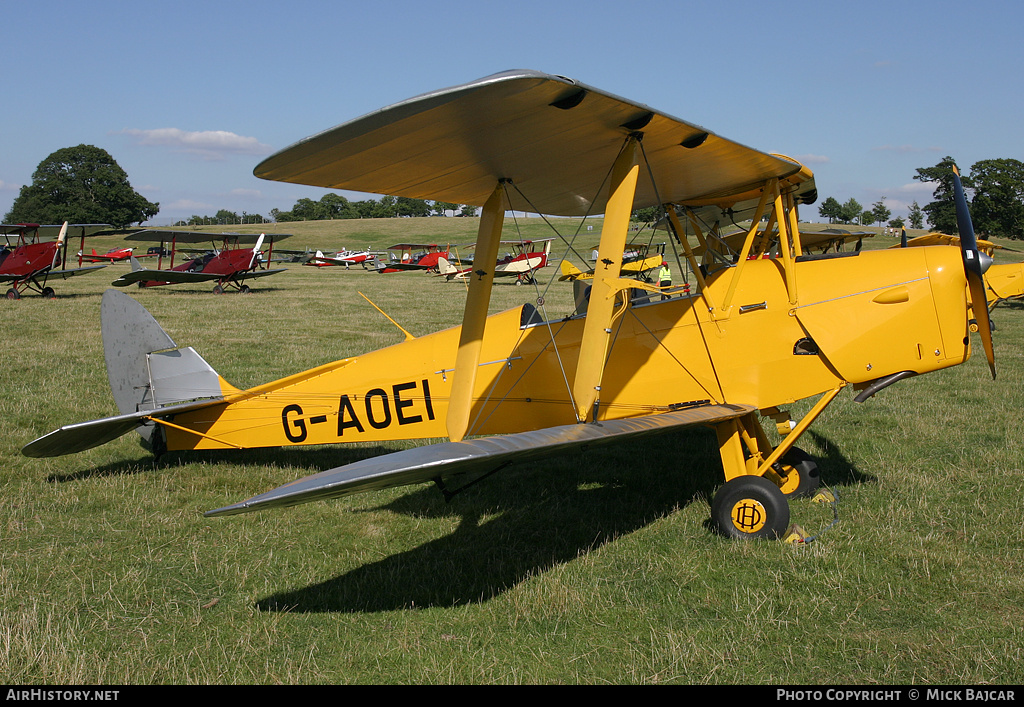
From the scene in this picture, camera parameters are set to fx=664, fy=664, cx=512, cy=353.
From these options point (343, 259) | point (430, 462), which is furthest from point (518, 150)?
point (343, 259)

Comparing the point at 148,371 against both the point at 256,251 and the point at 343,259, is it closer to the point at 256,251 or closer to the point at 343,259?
the point at 256,251

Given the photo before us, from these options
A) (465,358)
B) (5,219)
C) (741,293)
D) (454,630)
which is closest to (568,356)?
(465,358)

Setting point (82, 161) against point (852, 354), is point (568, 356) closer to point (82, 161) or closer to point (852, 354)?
point (852, 354)

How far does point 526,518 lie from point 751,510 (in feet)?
5.41

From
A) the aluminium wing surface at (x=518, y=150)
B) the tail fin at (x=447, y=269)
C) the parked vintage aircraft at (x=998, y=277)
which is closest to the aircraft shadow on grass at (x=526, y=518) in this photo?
the aluminium wing surface at (x=518, y=150)

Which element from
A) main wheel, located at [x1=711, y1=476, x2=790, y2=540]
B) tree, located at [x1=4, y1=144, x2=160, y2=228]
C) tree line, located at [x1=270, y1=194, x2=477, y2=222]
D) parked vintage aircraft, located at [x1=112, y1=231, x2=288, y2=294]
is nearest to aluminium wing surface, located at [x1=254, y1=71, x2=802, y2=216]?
main wheel, located at [x1=711, y1=476, x2=790, y2=540]

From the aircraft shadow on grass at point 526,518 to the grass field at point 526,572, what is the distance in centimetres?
2

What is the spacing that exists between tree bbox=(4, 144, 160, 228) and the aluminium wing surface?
90.6 m

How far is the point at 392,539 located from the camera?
15.7 feet

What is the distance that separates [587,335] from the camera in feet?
13.5

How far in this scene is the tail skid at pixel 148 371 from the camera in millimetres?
5910

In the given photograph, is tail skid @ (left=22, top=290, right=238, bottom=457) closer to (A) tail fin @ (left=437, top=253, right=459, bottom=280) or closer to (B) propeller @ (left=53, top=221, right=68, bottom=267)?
(B) propeller @ (left=53, top=221, right=68, bottom=267)

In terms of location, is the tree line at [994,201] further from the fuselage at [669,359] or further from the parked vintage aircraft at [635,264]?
the fuselage at [669,359]

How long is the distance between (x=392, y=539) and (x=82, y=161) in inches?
4493
